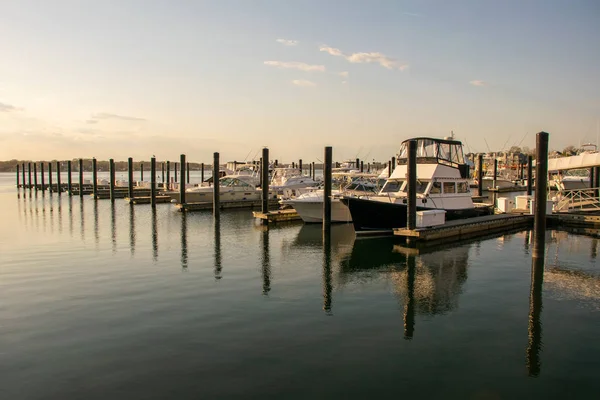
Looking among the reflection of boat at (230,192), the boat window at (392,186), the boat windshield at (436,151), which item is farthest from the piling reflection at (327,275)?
the reflection of boat at (230,192)

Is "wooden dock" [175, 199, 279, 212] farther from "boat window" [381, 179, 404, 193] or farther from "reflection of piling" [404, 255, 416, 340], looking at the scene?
"reflection of piling" [404, 255, 416, 340]

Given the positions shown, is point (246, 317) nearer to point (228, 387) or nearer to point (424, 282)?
point (228, 387)

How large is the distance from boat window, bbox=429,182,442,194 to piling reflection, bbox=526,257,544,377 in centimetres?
745

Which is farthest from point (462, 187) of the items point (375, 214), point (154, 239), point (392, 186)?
point (154, 239)

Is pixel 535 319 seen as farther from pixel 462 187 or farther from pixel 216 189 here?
pixel 216 189

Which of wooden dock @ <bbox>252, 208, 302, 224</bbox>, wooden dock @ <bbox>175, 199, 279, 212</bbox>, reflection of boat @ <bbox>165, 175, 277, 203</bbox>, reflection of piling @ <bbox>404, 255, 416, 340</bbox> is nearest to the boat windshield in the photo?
wooden dock @ <bbox>252, 208, 302, 224</bbox>

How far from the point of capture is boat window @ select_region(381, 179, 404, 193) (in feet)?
76.3

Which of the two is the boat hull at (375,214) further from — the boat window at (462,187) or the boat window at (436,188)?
the boat window at (462,187)

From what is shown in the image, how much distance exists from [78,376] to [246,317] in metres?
3.72

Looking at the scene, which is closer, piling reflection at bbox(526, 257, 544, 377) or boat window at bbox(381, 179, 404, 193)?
piling reflection at bbox(526, 257, 544, 377)

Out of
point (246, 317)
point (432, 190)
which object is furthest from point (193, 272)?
point (432, 190)

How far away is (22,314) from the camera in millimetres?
10570

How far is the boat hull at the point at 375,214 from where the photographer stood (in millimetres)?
21016

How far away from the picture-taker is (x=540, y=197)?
1562 centimetres
